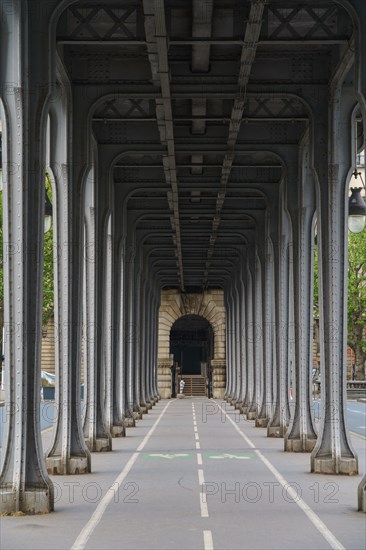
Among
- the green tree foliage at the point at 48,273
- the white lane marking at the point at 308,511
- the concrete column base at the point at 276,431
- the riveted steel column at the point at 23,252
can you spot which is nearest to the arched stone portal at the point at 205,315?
the green tree foliage at the point at 48,273

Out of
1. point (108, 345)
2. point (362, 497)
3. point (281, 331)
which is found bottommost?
point (362, 497)

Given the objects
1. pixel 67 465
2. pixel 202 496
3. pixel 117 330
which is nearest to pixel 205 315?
pixel 117 330

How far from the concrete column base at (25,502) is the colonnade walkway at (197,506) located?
216 millimetres

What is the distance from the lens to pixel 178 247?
5331 centimetres

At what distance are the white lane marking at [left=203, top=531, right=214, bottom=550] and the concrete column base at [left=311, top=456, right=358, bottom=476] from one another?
9.15 m

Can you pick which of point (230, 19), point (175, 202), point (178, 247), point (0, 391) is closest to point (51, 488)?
point (230, 19)

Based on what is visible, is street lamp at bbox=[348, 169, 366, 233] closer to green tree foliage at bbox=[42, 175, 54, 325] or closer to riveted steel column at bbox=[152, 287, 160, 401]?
green tree foliage at bbox=[42, 175, 54, 325]

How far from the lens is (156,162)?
37812mm

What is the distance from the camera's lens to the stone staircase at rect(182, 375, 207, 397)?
106 meters

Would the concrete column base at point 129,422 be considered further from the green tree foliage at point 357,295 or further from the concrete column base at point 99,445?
the green tree foliage at point 357,295

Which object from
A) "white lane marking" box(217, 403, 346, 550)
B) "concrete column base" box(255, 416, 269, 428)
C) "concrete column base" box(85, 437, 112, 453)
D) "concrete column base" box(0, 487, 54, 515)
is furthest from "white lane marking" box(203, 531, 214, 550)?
"concrete column base" box(255, 416, 269, 428)

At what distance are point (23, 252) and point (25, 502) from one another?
12.0 ft

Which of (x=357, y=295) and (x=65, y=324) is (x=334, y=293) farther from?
(x=357, y=295)

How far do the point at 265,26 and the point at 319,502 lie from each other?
9.27 meters
